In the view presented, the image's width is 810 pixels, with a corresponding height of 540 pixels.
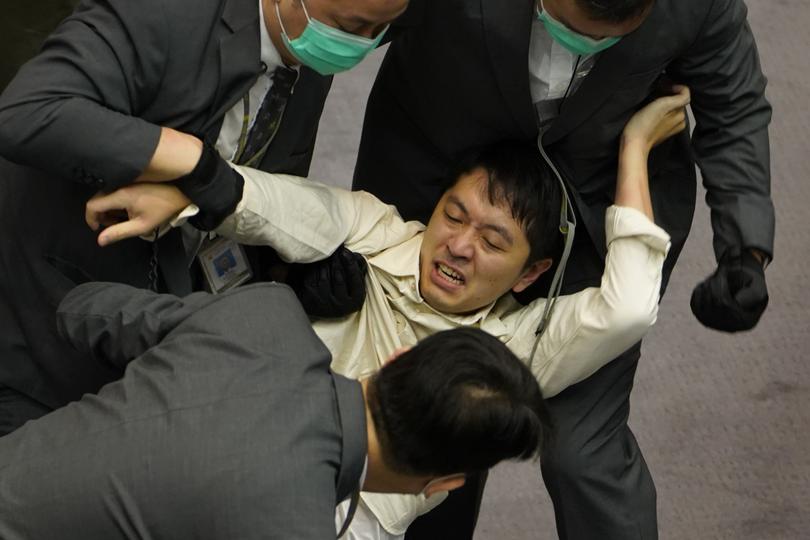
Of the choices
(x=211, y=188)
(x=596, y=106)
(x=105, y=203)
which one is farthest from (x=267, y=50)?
(x=596, y=106)

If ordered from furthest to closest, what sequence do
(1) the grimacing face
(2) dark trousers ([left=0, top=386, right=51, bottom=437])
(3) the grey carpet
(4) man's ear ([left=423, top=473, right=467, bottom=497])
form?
(3) the grey carpet, (1) the grimacing face, (2) dark trousers ([left=0, top=386, right=51, bottom=437]), (4) man's ear ([left=423, top=473, right=467, bottom=497])

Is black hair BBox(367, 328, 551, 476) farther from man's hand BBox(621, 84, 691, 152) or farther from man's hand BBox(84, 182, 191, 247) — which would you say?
man's hand BBox(621, 84, 691, 152)

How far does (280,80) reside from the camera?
7.06ft

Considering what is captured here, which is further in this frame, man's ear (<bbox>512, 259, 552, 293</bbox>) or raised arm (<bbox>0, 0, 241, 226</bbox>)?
man's ear (<bbox>512, 259, 552, 293</bbox>)

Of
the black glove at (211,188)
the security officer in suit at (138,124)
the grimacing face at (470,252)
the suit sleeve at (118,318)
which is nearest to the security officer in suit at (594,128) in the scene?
the grimacing face at (470,252)

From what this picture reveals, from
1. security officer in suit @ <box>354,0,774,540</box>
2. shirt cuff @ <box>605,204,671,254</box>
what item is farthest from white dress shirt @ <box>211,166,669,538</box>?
security officer in suit @ <box>354,0,774,540</box>

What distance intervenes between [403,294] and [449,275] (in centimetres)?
9

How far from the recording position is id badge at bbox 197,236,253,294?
2.28 m

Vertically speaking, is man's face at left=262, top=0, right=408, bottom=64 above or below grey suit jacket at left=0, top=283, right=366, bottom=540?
above

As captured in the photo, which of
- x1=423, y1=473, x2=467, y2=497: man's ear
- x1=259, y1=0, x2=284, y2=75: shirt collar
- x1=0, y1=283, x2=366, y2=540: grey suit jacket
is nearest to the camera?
x1=0, y1=283, x2=366, y2=540: grey suit jacket

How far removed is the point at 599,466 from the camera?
2498 millimetres

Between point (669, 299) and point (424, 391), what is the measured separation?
2266 mm

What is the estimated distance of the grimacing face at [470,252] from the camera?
239 centimetres

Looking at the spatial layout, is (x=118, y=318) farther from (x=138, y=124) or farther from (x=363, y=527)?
(x=363, y=527)
